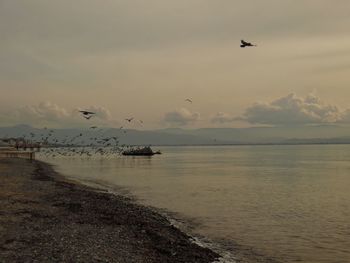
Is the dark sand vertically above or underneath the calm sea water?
above

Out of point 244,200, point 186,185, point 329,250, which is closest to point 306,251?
point 329,250

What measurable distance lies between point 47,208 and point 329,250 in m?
18.9

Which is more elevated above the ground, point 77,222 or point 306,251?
point 77,222

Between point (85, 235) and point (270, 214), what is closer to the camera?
point (85, 235)

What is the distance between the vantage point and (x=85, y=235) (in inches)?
923

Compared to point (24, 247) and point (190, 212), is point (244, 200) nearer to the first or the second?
point (190, 212)

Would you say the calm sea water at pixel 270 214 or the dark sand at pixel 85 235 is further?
the calm sea water at pixel 270 214

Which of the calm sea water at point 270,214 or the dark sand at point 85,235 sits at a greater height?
the dark sand at point 85,235

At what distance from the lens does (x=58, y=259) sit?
18078 millimetres

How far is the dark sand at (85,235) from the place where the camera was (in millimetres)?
19391

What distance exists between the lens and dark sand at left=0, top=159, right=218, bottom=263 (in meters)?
19.4

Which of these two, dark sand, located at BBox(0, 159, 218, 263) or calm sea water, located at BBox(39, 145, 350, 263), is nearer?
dark sand, located at BBox(0, 159, 218, 263)

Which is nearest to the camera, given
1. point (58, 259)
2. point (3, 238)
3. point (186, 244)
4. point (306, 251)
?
point (58, 259)

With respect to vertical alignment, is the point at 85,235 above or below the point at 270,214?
above
